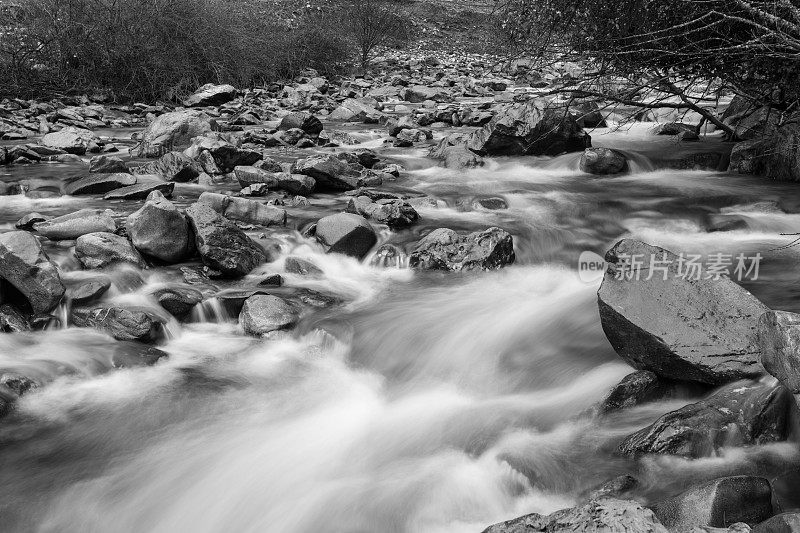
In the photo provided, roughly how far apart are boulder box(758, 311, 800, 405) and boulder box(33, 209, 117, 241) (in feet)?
16.6

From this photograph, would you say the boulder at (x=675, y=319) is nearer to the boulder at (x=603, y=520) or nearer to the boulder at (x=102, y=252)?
the boulder at (x=603, y=520)

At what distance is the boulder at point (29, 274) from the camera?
15.4ft

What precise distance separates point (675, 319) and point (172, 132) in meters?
8.38

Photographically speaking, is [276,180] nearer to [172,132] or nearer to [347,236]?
[347,236]

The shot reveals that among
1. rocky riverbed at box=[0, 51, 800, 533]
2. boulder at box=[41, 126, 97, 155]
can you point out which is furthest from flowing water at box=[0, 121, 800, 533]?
boulder at box=[41, 126, 97, 155]

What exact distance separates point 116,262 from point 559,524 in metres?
4.34

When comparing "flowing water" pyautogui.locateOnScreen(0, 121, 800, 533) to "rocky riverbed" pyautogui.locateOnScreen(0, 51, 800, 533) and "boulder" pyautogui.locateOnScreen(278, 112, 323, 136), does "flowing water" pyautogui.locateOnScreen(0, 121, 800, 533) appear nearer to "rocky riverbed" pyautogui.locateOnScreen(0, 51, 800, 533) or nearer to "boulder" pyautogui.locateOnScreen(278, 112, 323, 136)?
"rocky riverbed" pyautogui.locateOnScreen(0, 51, 800, 533)

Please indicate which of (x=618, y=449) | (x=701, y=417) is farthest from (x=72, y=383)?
(x=701, y=417)

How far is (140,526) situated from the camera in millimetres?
3160

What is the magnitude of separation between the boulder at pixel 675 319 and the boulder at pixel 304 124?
834cm

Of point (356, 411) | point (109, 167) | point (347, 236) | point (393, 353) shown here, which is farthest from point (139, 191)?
point (356, 411)

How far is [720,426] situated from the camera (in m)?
3.18

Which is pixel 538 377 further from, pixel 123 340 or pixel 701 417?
pixel 123 340

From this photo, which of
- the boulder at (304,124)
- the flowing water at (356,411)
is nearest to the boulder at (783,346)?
the flowing water at (356,411)
